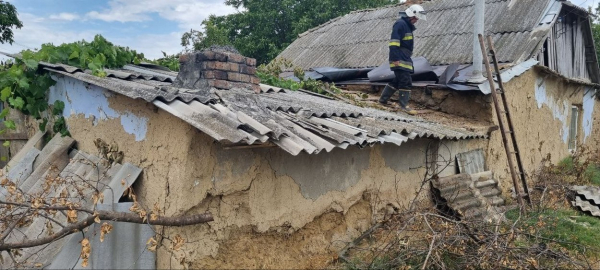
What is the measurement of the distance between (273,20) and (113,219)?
733 inches

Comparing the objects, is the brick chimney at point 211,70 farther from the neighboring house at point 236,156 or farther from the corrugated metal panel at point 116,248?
the corrugated metal panel at point 116,248

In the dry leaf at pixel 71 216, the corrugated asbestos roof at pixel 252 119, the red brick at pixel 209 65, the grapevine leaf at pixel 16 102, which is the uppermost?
the red brick at pixel 209 65

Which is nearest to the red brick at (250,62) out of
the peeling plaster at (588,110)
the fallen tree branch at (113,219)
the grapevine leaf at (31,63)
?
the fallen tree branch at (113,219)

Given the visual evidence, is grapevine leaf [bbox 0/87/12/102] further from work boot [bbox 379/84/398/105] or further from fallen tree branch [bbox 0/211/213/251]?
work boot [bbox 379/84/398/105]

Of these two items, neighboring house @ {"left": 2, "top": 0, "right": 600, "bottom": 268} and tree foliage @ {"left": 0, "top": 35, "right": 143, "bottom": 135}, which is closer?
neighboring house @ {"left": 2, "top": 0, "right": 600, "bottom": 268}

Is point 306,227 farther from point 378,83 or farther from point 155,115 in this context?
point 378,83

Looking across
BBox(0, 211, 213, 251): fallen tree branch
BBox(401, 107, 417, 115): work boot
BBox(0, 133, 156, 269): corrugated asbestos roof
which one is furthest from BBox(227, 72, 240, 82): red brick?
BBox(401, 107, 417, 115): work boot

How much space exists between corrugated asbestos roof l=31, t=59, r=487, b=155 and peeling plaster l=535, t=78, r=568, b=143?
553 cm

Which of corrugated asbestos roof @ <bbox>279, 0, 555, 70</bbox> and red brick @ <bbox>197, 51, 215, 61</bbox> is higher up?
corrugated asbestos roof @ <bbox>279, 0, 555, 70</bbox>

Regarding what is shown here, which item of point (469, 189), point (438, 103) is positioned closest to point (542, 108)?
point (438, 103)

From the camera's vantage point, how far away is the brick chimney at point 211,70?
4137 mm

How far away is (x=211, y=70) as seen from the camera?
164 inches

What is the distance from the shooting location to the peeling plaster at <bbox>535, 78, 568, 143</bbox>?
901 centimetres

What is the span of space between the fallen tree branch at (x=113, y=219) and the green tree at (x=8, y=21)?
1263cm
